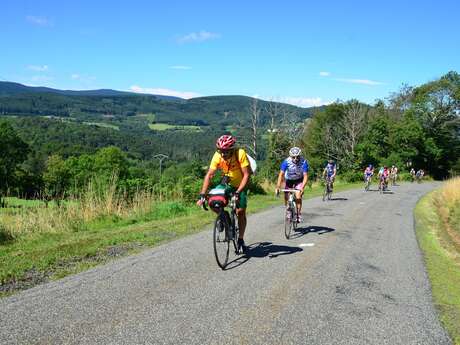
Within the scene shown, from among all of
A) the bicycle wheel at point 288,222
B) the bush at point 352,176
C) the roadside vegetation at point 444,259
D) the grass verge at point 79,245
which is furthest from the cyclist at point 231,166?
the bush at point 352,176

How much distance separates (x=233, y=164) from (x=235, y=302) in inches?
99.9

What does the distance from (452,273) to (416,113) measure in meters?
68.0

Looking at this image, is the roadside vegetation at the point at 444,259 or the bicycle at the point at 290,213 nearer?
the roadside vegetation at the point at 444,259

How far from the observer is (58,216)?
11578 millimetres

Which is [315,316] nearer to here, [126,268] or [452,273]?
[126,268]

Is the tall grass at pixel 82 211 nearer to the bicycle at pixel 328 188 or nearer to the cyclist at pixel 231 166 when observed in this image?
the cyclist at pixel 231 166

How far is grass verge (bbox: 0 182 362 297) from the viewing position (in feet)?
21.3

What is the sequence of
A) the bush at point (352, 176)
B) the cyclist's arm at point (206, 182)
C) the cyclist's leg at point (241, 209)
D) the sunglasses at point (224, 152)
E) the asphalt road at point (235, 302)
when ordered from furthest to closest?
the bush at point (352, 176), the cyclist's leg at point (241, 209), the sunglasses at point (224, 152), the cyclist's arm at point (206, 182), the asphalt road at point (235, 302)

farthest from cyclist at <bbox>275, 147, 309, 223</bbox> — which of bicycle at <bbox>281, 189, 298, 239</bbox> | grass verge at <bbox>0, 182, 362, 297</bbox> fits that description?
grass verge at <bbox>0, 182, 362, 297</bbox>

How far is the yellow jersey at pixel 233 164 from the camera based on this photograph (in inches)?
283

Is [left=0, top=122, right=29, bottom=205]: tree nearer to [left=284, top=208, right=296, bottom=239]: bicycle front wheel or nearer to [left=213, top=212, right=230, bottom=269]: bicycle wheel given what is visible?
[left=284, top=208, right=296, bottom=239]: bicycle front wheel

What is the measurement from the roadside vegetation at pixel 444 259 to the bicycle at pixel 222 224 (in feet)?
10.3

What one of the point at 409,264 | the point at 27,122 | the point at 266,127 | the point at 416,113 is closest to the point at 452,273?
the point at 409,264

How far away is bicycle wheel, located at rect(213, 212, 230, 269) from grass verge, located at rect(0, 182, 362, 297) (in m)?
1.99
